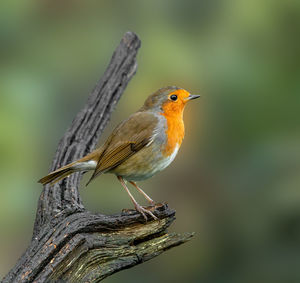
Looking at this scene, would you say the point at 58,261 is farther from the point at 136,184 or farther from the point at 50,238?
the point at 136,184

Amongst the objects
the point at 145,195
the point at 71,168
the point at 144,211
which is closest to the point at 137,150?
the point at 145,195

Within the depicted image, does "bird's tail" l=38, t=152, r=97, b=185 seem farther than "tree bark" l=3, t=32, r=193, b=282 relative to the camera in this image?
Yes

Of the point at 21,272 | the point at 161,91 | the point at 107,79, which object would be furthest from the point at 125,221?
the point at 107,79

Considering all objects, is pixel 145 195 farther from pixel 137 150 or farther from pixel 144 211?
pixel 144 211

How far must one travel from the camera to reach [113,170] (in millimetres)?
3906

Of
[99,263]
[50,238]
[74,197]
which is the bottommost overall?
[99,263]

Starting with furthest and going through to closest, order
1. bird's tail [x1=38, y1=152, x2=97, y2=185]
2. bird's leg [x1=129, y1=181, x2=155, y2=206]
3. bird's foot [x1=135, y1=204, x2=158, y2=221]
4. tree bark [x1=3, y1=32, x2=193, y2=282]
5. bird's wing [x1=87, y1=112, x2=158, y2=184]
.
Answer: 1. bird's leg [x1=129, y1=181, x2=155, y2=206]
2. bird's wing [x1=87, y1=112, x2=158, y2=184]
3. bird's tail [x1=38, y1=152, x2=97, y2=185]
4. bird's foot [x1=135, y1=204, x2=158, y2=221]
5. tree bark [x1=3, y1=32, x2=193, y2=282]

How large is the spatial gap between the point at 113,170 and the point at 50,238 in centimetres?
109

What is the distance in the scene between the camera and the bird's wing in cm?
382

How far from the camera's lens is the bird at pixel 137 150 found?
3826 mm

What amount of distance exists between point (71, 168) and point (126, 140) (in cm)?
43

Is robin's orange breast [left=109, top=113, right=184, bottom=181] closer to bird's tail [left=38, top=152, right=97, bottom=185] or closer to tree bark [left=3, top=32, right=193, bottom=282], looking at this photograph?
bird's tail [left=38, top=152, right=97, bottom=185]

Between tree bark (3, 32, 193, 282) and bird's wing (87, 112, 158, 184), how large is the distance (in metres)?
0.25

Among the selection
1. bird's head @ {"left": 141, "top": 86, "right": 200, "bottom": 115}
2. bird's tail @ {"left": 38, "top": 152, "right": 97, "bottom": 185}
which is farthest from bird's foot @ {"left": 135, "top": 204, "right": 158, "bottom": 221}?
bird's head @ {"left": 141, "top": 86, "right": 200, "bottom": 115}
